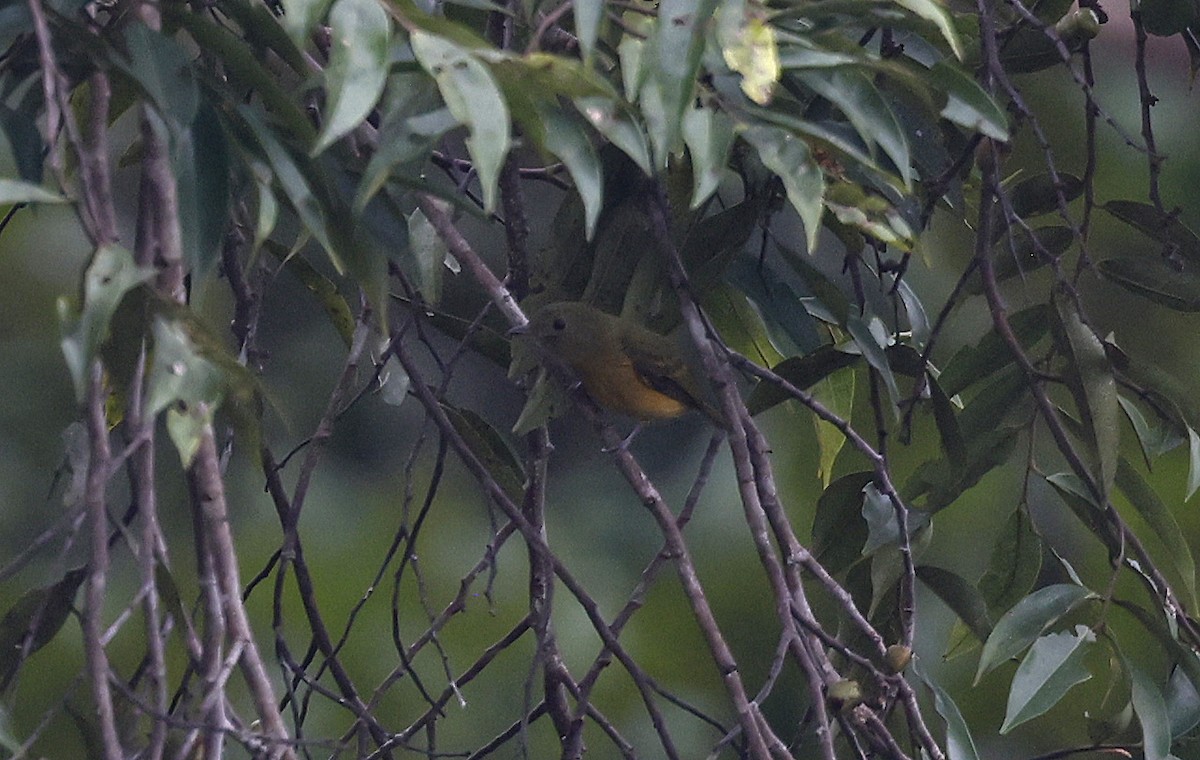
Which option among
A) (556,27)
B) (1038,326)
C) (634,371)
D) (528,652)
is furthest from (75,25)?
(528,652)

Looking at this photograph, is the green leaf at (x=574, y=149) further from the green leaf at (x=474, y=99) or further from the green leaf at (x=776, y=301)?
the green leaf at (x=776, y=301)

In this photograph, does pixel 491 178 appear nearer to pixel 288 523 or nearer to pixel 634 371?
pixel 288 523

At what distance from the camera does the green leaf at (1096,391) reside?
2.12 metres

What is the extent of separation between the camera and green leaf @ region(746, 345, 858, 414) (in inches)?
94.4

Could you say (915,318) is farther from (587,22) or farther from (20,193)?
(20,193)

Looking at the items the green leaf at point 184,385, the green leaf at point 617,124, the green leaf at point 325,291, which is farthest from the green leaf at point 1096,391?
the green leaf at point 184,385

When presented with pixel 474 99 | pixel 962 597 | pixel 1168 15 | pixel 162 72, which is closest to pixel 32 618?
pixel 162 72

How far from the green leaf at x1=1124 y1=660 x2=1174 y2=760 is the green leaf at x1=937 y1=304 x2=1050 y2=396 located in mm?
545

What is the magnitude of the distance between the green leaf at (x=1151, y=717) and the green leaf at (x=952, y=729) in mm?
239

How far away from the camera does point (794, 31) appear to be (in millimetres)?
1844

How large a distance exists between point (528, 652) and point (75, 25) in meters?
3.87

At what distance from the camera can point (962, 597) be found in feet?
7.72

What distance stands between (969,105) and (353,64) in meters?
0.93

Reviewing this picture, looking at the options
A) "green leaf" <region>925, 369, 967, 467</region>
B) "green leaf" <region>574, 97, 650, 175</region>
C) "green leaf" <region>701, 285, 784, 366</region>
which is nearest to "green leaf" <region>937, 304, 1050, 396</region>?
"green leaf" <region>925, 369, 967, 467</region>
